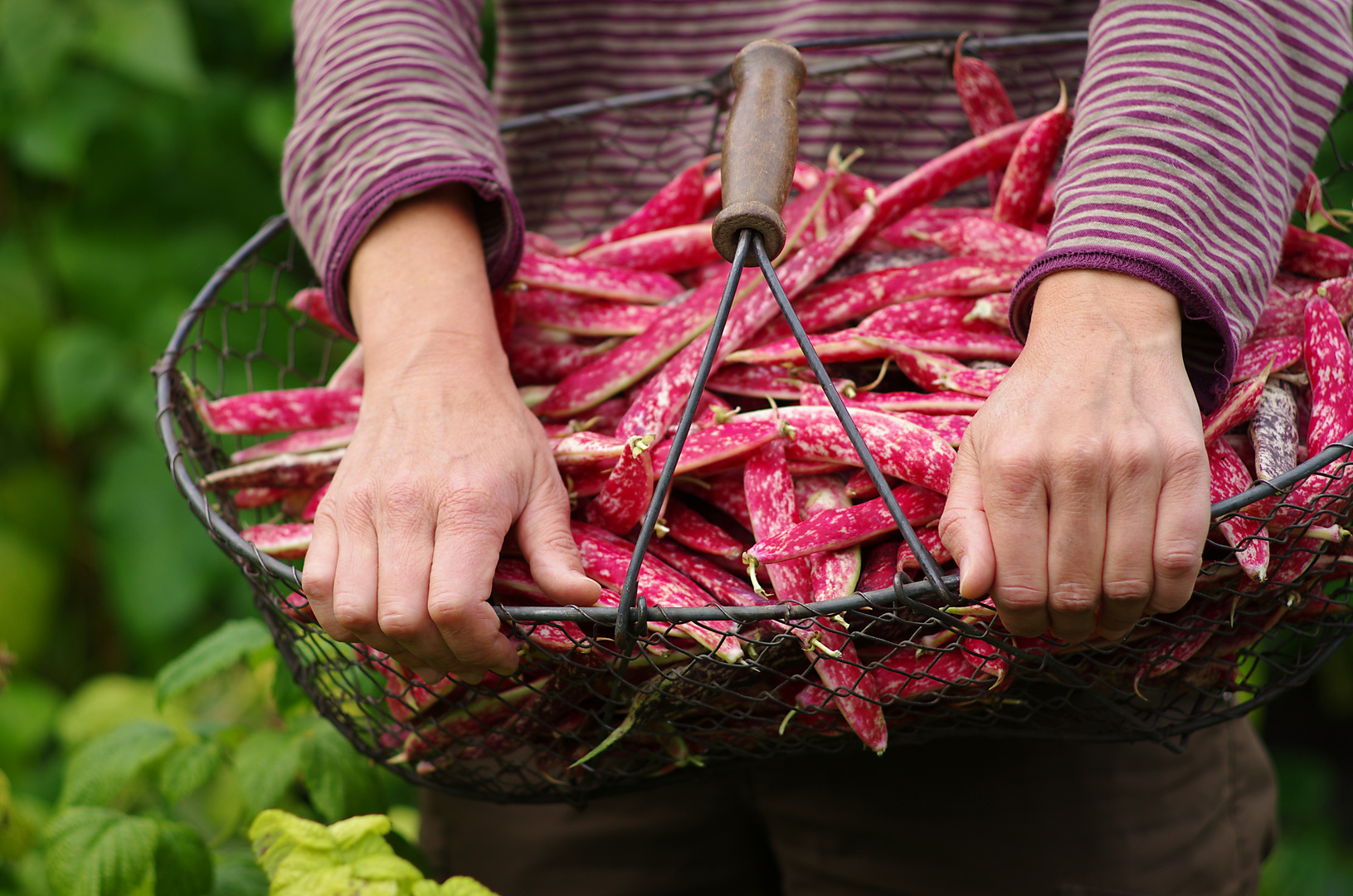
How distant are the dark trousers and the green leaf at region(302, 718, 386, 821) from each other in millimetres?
159

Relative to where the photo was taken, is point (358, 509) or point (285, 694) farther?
point (285, 694)

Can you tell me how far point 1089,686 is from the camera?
0.56 metres

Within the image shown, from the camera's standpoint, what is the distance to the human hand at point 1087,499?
46 centimetres

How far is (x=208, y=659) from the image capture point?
0.90 m

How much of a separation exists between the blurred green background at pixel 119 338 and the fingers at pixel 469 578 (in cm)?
112

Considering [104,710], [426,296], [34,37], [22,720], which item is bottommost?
[22,720]

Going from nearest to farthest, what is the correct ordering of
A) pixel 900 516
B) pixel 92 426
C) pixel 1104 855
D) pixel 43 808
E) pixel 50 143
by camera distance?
pixel 900 516 < pixel 1104 855 < pixel 43 808 < pixel 50 143 < pixel 92 426

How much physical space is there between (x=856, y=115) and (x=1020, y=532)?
26.2 inches

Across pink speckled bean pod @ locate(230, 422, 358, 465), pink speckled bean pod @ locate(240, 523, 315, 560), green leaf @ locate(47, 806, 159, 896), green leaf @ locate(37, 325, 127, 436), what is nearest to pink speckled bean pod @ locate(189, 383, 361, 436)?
pink speckled bean pod @ locate(230, 422, 358, 465)

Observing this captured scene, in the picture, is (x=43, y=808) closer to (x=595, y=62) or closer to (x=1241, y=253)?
(x=595, y=62)

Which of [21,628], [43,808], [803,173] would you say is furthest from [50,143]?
[803,173]

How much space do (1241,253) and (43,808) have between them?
1.48m

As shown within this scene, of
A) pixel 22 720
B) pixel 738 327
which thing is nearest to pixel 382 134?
pixel 738 327

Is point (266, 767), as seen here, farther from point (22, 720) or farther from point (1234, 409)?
point (22, 720)
